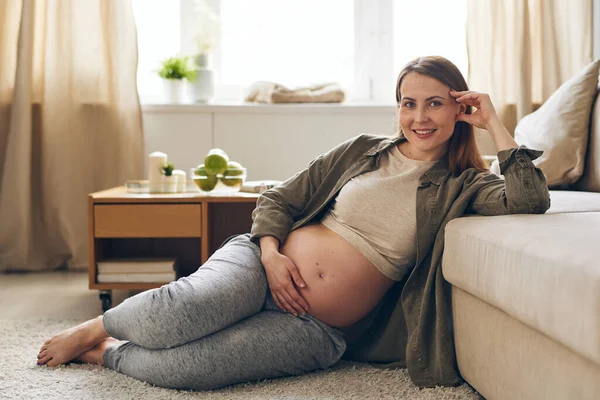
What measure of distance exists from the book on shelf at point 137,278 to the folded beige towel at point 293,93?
4.17ft

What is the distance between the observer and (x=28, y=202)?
3.65 m

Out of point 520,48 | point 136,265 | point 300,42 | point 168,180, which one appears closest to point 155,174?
point 168,180

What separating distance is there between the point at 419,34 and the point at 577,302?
2978 mm

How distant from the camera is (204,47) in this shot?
12.7 feet

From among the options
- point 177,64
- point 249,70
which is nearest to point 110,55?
point 177,64

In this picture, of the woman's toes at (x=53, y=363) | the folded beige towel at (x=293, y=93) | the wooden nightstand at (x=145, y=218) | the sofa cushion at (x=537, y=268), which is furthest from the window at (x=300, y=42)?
the sofa cushion at (x=537, y=268)

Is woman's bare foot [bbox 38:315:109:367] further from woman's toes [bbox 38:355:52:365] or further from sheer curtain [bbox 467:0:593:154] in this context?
sheer curtain [bbox 467:0:593:154]

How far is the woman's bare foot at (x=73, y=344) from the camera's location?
2004 mm

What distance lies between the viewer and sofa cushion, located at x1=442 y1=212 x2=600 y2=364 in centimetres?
117

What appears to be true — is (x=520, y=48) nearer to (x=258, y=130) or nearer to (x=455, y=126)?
(x=258, y=130)

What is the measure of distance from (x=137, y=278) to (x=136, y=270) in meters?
0.03

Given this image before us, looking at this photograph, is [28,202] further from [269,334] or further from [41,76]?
[269,334]

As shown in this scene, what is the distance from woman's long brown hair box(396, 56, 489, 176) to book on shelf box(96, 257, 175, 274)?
4.19ft

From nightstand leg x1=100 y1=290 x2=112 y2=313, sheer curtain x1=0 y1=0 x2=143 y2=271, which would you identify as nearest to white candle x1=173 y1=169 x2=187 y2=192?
nightstand leg x1=100 y1=290 x2=112 y2=313
